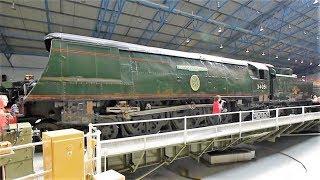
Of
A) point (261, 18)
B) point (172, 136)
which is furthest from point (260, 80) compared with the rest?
point (261, 18)

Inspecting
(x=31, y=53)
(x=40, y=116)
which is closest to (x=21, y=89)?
(x=40, y=116)

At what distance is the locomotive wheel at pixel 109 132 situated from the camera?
27.1 feet

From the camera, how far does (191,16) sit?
20.3 meters

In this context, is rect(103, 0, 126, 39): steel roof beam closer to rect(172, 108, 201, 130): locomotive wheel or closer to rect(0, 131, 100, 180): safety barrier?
rect(172, 108, 201, 130): locomotive wheel

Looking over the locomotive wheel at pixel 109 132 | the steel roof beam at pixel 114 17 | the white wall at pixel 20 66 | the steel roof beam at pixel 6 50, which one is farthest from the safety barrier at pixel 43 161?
the white wall at pixel 20 66

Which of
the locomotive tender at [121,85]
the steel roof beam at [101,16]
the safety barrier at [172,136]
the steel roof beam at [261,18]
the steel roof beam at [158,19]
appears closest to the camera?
the safety barrier at [172,136]

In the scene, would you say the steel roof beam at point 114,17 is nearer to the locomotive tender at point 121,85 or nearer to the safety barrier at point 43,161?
the locomotive tender at point 121,85

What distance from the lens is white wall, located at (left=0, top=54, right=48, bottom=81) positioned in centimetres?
2358

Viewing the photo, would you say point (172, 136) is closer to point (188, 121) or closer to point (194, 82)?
point (188, 121)

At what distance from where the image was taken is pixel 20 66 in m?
24.5

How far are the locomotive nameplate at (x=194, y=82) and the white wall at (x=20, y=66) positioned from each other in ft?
56.4

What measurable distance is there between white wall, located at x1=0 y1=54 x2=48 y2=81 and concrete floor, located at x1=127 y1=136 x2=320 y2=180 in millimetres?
16890

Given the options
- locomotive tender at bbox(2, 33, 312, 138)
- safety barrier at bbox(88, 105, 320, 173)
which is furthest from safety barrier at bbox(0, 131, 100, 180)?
locomotive tender at bbox(2, 33, 312, 138)

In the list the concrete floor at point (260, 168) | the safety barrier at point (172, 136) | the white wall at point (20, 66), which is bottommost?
the concrete floor at point (260, 168)
